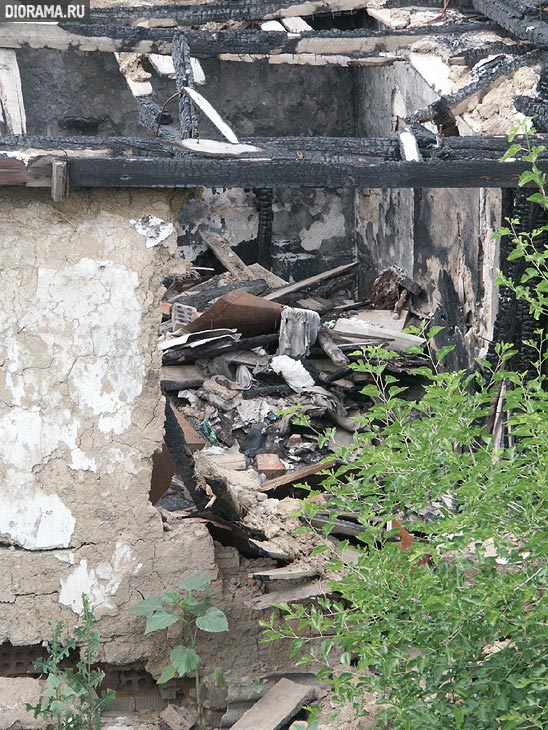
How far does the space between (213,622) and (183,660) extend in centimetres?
23

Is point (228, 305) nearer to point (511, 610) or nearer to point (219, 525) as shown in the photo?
point (219, 525)

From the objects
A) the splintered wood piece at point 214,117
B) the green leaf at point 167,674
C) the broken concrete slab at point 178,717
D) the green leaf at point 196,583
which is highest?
the splintered wood piece at point 214,117

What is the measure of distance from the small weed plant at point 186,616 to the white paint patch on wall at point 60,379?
622 millimetres

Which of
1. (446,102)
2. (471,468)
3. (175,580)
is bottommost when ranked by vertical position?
(175,580)

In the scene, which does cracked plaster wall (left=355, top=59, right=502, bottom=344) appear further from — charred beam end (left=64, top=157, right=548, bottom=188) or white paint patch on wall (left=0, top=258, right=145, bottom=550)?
white paint patch on wall (left=0, top=258, right=145, bottom=550)

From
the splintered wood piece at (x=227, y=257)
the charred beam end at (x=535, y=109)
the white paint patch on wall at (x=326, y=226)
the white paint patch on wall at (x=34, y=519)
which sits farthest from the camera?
the white paint patch on wall at (x=326, y=226)

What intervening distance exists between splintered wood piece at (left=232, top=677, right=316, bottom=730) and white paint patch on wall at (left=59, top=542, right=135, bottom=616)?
0.95 meters

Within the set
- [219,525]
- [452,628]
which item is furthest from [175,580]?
[452,628]

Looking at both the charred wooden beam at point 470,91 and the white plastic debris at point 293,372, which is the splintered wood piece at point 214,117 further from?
the white plastic debris at point 293,372

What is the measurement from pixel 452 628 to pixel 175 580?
208 cm

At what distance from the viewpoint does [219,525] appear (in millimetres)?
6035

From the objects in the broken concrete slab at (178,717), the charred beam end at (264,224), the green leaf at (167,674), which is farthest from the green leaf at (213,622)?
the charred beam end at (264,224)

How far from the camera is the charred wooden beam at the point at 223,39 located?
862 centimetres

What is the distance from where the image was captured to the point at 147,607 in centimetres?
544
